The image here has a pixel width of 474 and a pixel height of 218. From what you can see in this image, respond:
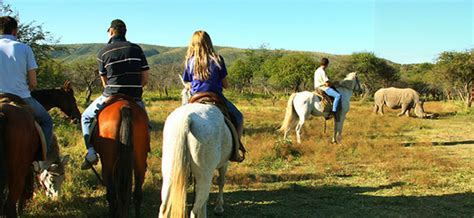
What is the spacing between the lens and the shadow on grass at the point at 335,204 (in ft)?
19.7

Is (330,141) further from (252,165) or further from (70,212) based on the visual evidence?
(70,212)

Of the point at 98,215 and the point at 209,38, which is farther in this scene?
the point at 98,215

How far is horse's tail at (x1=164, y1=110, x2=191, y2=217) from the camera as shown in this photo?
397 cm

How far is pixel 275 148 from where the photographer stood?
419 inches

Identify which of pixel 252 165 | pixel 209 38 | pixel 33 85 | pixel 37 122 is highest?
pixel 209 38

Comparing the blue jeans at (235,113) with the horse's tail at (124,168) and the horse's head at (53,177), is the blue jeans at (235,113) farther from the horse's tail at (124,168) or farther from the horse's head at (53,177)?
the horse's head at (53,177)

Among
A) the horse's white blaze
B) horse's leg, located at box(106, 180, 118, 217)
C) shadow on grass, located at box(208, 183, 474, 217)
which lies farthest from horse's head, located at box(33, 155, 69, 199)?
the horse's white blaze

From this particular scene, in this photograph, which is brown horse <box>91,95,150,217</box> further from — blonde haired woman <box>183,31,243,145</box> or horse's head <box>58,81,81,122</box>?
horse's head <box>58,81,81,122</box>

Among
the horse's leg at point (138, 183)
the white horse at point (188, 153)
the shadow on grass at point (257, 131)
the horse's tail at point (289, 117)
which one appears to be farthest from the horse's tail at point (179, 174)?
the shadow on grass at point (257, 131)

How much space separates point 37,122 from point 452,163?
8989 mm

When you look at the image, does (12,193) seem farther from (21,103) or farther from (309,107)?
(309,107)

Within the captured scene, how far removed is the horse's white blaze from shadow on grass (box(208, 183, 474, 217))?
1833mm

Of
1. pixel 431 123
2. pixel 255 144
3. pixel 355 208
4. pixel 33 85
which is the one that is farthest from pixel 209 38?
pixel 431 123

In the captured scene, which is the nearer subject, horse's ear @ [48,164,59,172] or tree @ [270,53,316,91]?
horse's ear @ [48,164,59,172]
